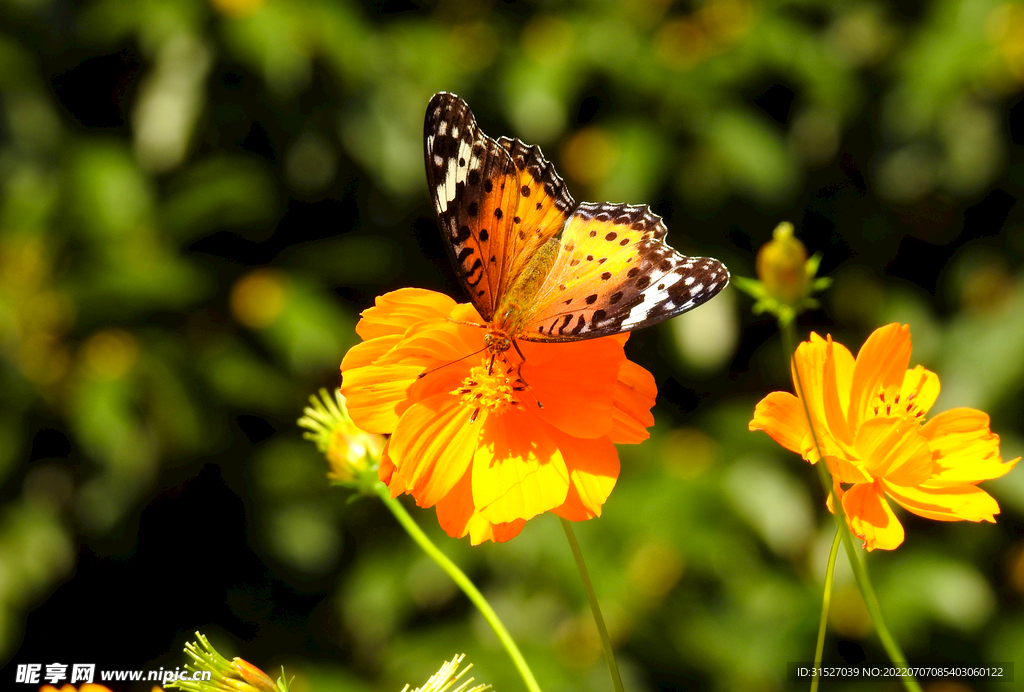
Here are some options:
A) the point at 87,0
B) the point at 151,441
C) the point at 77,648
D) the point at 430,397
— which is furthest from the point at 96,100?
the point at 430,397

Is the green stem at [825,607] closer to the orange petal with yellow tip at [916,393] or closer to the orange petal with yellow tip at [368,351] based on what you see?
the orange petal with yellow tip at [916,393]

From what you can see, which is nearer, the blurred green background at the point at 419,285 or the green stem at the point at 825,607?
the green stem at the point at 825,607

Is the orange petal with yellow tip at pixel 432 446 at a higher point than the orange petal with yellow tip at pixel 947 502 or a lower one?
lower

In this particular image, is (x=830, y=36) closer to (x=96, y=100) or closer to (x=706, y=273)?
(x=706, y=273)

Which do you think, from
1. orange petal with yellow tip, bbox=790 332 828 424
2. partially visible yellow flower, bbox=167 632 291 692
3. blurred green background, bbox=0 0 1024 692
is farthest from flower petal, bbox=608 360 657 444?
blurred green background, bbox=0 0 1024 692

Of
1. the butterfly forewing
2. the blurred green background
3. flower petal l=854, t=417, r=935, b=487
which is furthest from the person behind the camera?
the blurred green background

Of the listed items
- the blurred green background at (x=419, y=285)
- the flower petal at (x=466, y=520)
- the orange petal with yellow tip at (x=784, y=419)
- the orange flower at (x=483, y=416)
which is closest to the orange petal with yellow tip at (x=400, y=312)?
the orange flower at (x=483, y=416)

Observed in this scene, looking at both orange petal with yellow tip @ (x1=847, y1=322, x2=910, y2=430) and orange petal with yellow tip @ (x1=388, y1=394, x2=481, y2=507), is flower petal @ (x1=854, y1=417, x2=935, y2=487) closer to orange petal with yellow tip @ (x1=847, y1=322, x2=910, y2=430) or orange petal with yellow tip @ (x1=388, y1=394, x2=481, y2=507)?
orange petal with yellow tip @ (x1=847, y1=322, x2=910, y2=430)
